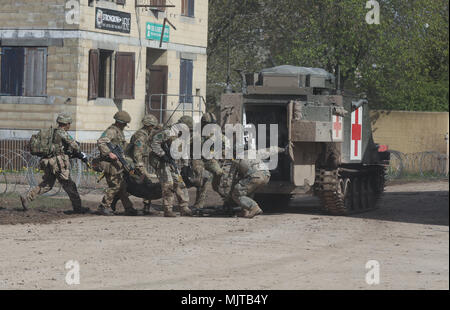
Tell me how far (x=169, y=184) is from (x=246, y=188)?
137cm

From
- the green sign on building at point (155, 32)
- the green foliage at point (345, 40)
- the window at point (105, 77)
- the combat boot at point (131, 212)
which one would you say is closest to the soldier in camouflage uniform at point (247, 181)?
the combat boot at point (131, 212)

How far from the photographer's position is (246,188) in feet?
57.3

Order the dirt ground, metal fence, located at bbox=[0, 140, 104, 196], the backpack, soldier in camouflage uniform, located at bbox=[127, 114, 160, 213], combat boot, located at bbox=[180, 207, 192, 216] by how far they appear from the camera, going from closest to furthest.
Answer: the dirt ground < the backpack < soldier in camouflage uniform, located at bbox=[127, 114, 160, 213] < combat boot, located at bbox=[180, 207, 192, 216] < metal fence, located at bbox=[0, 140, 104, 196]

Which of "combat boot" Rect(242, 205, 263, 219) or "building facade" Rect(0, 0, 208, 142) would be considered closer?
"combat boot" Rect(242, 205, 263, 219)

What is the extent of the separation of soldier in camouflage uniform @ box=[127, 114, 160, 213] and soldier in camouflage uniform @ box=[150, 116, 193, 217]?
0.21 meters

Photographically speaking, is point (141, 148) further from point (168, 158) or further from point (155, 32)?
point (155, 32)

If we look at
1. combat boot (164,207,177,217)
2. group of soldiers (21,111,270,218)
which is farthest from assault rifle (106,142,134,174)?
combat boot (164,207,177,217)

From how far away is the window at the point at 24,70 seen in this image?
28453 millimetres

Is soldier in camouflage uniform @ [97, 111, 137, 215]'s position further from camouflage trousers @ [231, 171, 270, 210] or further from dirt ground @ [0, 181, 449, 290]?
camouflage trousers @ [231, 171, 270, 210]

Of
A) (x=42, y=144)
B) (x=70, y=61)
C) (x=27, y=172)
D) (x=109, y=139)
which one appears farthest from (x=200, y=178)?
(x=70, y=61)

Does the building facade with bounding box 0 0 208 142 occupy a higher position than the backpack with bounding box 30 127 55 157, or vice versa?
the building facade with bounding box 0 0 208 142

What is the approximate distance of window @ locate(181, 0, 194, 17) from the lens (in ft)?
109

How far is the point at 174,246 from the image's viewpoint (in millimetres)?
13367
